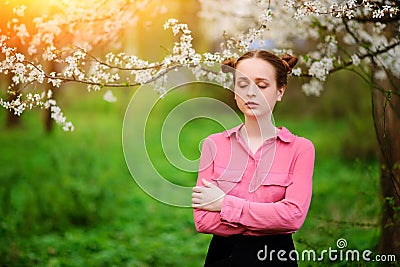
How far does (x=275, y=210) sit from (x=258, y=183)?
15cm

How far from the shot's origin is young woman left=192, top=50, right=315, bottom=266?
247cm

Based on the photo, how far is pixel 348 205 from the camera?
22.4 ft

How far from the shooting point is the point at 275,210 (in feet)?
8.04

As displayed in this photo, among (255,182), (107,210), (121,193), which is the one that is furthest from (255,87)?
(121,193)

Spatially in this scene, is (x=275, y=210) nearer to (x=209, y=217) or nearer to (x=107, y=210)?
(x=209, y=217)

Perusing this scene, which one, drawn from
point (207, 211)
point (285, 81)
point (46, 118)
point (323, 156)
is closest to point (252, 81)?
point (285, 81)

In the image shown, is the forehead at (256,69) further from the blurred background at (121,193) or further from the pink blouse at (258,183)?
the blurred background at (121,193)

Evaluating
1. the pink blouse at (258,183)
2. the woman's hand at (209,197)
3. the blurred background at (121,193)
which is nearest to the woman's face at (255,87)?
the pink blouse at (258,183)

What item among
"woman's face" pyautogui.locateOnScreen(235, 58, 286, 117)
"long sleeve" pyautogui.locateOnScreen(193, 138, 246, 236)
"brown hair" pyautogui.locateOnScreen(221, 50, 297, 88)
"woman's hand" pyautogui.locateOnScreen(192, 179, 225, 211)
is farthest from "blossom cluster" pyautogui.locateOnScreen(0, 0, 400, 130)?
"woman's hand" pyautogui.locateOnScreen(192, 179, 225, 211)

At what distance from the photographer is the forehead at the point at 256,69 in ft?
8.57

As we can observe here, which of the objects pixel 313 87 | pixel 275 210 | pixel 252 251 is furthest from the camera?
pixel 313 87

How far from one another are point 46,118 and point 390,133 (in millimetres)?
8651

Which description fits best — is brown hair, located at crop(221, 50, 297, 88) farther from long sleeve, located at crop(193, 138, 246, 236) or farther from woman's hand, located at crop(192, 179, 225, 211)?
woman's hand, located at crop(192, 179, 225, 211)

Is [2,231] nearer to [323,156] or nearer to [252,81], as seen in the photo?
[252,81]
